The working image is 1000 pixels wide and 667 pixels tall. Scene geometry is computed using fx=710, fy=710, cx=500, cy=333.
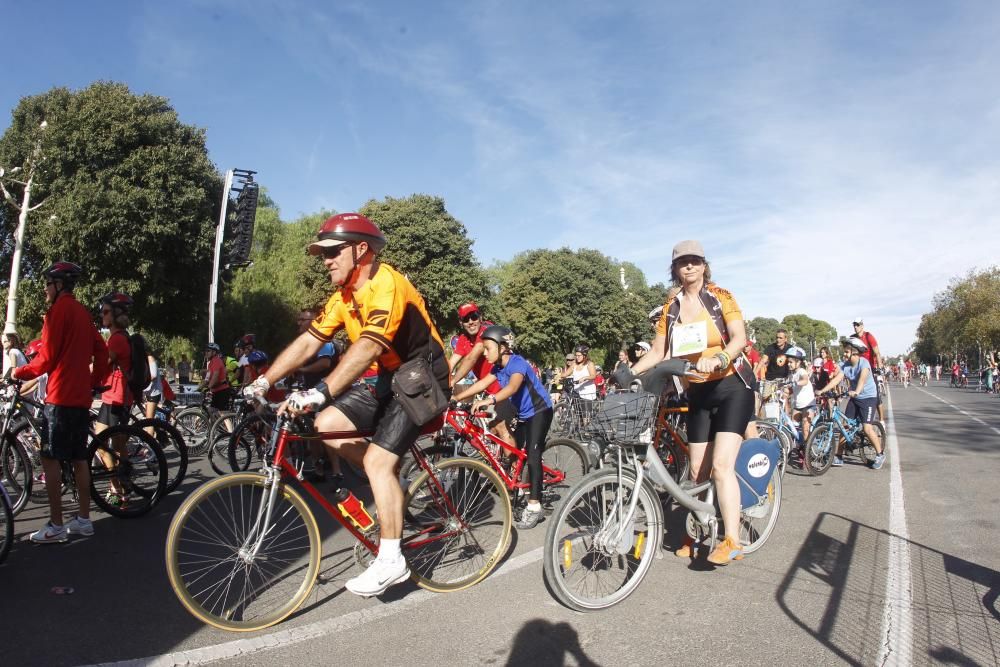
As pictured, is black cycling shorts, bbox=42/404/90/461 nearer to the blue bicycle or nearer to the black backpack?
the black backpack

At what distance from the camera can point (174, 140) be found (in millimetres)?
30250

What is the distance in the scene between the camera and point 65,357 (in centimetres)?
531

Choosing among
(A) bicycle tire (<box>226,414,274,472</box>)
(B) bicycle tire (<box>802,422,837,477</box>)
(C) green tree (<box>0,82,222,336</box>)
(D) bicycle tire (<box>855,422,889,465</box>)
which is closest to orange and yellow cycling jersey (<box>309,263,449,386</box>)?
(A) bicycle tire (<box>226,414,274,472</box>)

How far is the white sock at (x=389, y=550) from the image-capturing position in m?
3.69

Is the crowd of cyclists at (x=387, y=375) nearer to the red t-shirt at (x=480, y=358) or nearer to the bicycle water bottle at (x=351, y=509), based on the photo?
the red t-shirt at (x=480, y=358)

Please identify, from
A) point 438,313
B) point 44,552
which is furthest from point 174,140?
point 44,552

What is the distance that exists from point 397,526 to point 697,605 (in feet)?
5.47

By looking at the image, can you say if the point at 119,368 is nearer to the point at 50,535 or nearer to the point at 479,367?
the point at 50,535

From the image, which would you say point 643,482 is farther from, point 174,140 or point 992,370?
point 992,370

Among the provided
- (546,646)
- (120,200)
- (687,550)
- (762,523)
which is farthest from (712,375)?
(120,200)

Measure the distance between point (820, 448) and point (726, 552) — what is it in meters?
5.04

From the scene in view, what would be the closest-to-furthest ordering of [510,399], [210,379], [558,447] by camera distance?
[510,399], [558,447], [210,379]

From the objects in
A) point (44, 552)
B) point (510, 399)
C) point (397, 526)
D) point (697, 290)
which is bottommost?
point (44, 552)

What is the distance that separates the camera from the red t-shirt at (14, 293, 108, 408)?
17.2 feet
